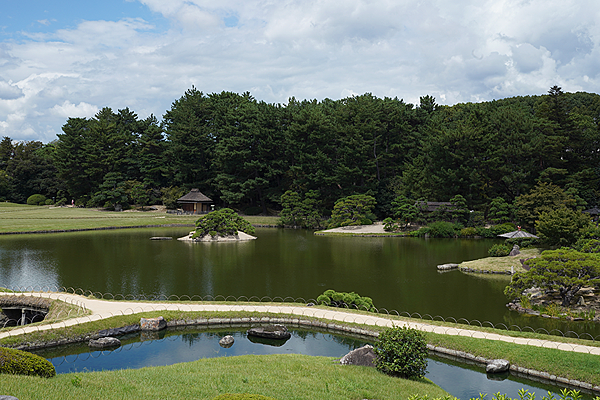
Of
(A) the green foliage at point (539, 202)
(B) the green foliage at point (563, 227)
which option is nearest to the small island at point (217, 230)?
(B) the green foliage at point (563, 227)

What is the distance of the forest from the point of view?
4744cm

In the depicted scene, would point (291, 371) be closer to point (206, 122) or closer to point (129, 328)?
point (129, 328)

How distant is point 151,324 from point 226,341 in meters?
2.76

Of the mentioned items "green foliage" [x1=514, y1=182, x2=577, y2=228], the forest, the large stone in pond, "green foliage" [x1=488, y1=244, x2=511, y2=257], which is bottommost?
the large stone in pond

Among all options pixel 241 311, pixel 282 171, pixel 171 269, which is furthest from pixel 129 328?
pixel 282 171

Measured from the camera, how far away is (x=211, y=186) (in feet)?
212

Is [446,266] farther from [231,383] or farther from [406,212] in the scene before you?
[231,383]

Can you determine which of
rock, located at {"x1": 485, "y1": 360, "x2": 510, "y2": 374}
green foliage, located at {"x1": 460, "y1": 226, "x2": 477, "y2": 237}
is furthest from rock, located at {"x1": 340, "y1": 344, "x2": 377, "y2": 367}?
green foliage, located at {"x1": 460, "y1": 226, "x2": 477, "y2": 237}

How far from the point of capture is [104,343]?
44.2 feet

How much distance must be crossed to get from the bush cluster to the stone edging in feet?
8.96

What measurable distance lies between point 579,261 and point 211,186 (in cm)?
5284

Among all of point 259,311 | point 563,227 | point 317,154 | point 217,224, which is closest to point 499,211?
point 563,227

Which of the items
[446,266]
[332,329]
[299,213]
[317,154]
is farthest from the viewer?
[317,154]

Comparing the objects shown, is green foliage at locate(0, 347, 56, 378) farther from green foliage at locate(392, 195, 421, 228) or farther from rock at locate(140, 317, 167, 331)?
green foliage at locate(392, 195, 421, 228)
